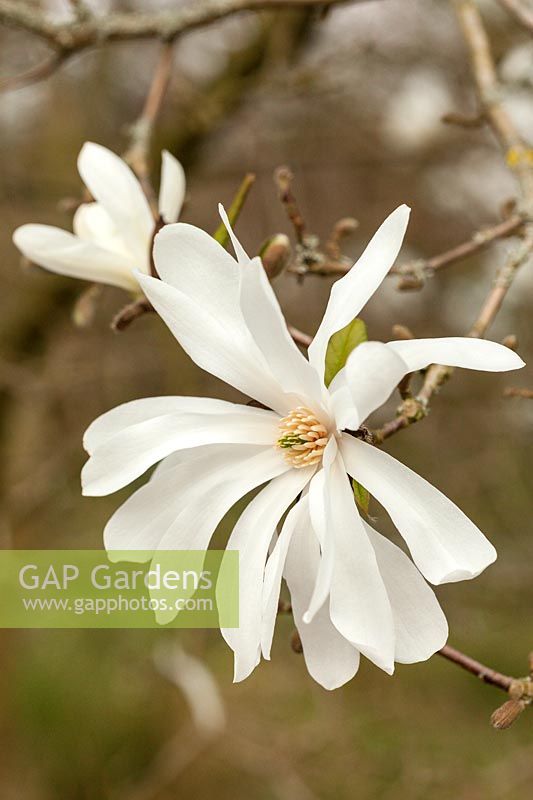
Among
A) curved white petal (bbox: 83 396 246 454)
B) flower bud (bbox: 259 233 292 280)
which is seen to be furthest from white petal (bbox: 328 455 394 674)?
flower bud (bbox: 259 233 292 280)

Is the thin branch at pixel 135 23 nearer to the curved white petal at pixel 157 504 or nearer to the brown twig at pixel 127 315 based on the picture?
the brown twig at pixel 127 315

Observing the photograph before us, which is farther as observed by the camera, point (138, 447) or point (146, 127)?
point (146, 127)

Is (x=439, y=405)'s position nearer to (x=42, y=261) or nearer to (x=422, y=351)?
(x=42, y=261)

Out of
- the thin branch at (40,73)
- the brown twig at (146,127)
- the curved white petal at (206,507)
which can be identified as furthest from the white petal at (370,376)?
the thin branch at (40,73)

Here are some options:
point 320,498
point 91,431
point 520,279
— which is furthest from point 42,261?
point 520,279

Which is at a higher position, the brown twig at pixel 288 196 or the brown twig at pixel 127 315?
the brown twig at pixel 288 196

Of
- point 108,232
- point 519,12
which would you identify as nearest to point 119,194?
point 108,232

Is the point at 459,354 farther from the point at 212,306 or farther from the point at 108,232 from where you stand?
the point at 108,232

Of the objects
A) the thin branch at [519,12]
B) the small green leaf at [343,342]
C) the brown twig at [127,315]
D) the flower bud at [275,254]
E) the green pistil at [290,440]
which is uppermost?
the thin branch at [519,12]
